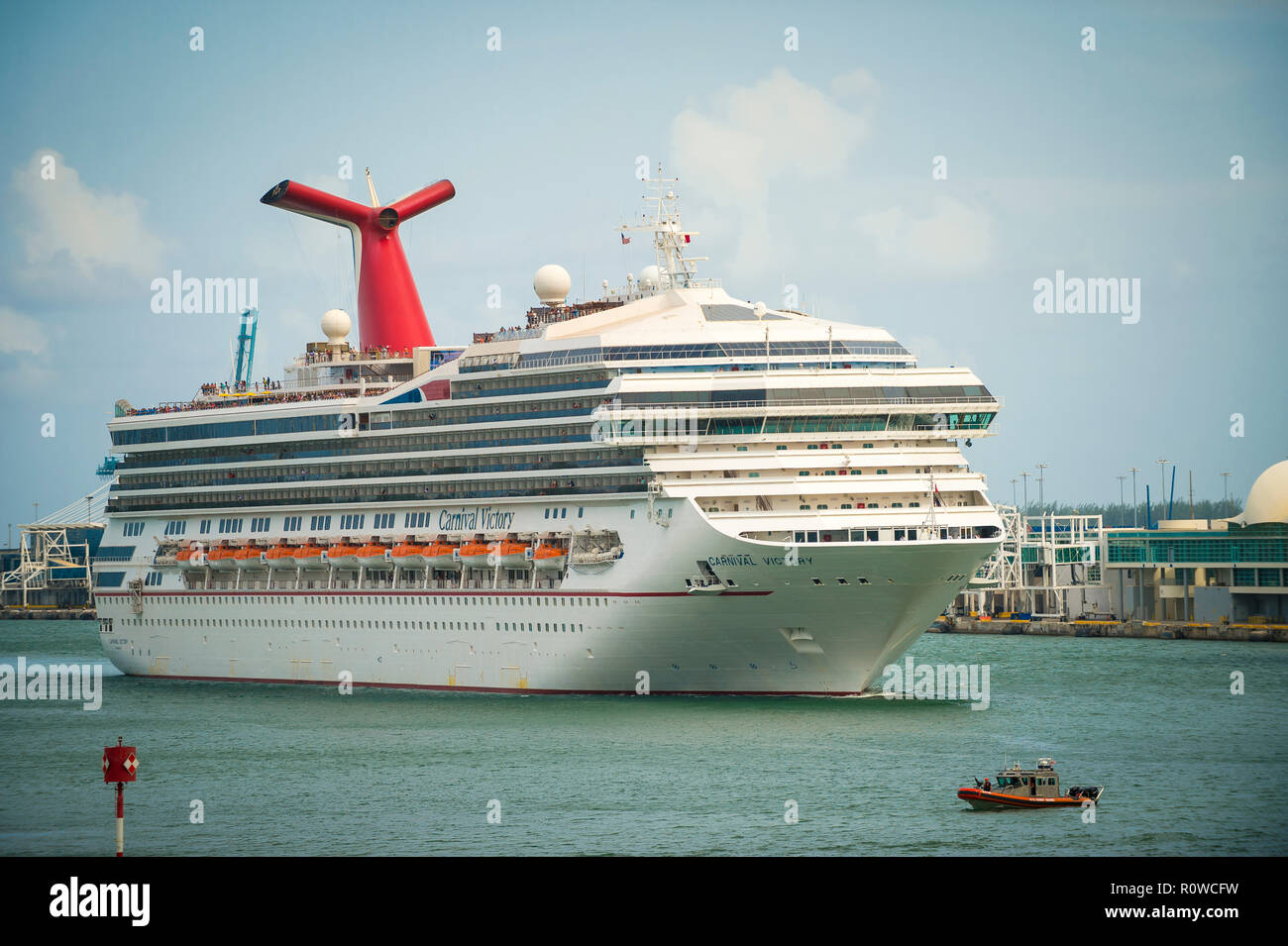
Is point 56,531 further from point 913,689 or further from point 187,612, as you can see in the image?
point 913,689

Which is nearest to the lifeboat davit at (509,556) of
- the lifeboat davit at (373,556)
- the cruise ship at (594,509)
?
the cruise ship at (594,509)

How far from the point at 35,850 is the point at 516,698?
21.8m

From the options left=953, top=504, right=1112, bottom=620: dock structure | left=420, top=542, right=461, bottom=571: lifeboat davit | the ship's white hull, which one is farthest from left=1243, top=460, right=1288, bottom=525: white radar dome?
left=420, top=542, right=461, bottom=571: lifeboat davit

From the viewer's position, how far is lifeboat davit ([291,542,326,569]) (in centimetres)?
6231

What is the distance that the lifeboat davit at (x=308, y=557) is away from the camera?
2453 inches

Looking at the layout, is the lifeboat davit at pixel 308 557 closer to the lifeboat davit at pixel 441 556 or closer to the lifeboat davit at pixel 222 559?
the lifeboat davit at pixel 222 559

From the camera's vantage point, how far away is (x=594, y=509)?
52.5 meters

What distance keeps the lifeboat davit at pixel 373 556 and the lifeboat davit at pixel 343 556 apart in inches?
16.0

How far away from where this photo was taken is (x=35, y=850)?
33.2 m

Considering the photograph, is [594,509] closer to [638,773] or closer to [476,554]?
[476,554]

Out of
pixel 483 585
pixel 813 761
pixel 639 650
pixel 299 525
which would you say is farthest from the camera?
pixel 299 525

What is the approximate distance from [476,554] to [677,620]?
8.94m
